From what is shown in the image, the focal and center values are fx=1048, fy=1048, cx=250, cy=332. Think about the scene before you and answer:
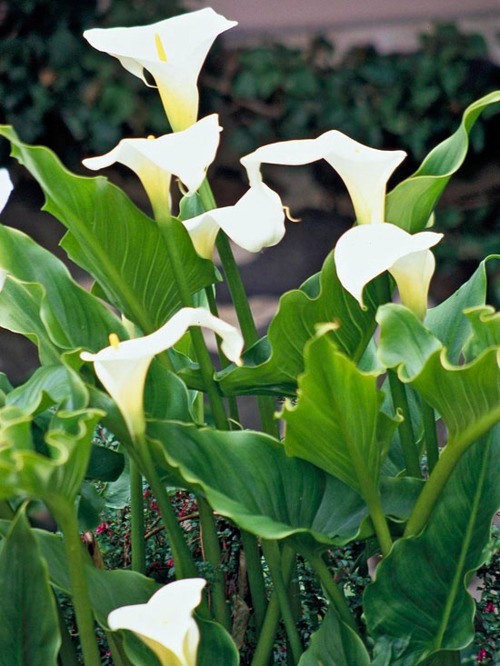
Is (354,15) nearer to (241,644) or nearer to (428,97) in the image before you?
(428,97)

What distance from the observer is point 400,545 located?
60 centimetres

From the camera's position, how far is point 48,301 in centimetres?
65

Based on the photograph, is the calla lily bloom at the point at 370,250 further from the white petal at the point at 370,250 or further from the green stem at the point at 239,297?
the green stem at the point at 239,297

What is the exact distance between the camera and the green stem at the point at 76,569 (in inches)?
21.6

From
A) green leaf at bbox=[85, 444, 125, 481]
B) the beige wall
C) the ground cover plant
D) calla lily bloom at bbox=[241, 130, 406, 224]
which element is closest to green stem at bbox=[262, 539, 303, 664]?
the ground cover plant

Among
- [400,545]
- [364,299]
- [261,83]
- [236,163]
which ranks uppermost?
[364,299]

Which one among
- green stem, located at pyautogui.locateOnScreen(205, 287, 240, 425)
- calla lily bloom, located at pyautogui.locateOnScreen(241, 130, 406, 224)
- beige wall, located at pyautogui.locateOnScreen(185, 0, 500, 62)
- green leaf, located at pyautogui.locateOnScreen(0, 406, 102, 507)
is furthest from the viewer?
beige wall, located at pyautogui.locateOnScreen(185, 0, 500, 62)

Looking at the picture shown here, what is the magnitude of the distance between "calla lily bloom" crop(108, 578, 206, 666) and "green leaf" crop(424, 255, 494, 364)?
26 centimetres

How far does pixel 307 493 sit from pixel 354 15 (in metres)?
1.70

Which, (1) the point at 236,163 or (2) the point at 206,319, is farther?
(1) the point at 236,163

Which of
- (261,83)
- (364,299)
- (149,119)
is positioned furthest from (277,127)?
(364,299)

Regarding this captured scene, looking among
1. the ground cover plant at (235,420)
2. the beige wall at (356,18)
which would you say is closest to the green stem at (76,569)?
the ground cover plant at (235,420)

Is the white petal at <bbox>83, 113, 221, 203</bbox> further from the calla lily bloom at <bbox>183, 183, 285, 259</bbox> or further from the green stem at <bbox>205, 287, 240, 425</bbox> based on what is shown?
the green stem at <bbox>205, 287, 240, 425</bbox>

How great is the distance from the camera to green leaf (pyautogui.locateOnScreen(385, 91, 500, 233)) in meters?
0.61
